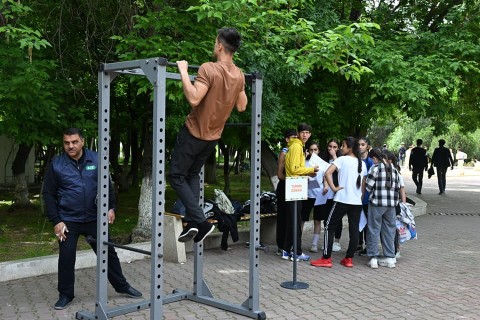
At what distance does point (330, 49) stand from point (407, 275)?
3337 mm

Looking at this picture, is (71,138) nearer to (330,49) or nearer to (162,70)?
(162,70)

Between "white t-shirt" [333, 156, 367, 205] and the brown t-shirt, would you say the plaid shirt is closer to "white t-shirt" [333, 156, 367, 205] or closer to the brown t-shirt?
"white t-shirt" [333, 156, 367, 205]

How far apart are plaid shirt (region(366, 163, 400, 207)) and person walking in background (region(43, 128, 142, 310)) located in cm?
379

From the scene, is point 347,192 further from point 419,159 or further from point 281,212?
point 419,159

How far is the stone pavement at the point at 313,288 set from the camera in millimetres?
6137

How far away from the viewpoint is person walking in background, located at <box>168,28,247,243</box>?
195 inches

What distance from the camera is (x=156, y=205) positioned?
486cm

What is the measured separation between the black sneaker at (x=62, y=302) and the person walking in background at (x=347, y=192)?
363cm

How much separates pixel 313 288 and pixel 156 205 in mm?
3069

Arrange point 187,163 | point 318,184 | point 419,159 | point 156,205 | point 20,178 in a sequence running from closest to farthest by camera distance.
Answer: point 156,205
point 187,163
point 318,184
point 20,178
point 419,159

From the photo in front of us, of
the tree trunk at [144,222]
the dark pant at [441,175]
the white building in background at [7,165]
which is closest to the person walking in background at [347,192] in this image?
the tree trunk at [144,222]

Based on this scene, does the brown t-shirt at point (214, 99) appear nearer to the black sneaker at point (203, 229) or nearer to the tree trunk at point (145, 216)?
the black sneaker at point (203, 229)

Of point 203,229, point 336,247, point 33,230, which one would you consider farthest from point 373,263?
point 33,230

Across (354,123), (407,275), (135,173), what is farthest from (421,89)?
(135,173)
